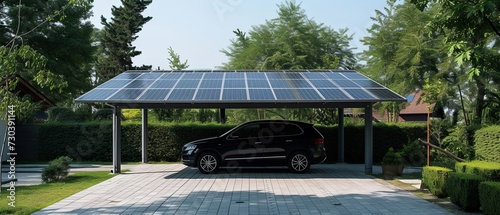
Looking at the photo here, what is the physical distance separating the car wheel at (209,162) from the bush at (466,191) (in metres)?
7.41

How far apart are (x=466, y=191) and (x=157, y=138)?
13.9 metres

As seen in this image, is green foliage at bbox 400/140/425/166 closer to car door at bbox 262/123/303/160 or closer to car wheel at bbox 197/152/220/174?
car door at bbox 262/123/303/160

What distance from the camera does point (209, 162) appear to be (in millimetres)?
14188

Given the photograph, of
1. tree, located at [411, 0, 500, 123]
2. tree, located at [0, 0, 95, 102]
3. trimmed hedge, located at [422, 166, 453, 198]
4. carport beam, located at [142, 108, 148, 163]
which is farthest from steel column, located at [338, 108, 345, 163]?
tree, located at [0, 0, 95, 102]

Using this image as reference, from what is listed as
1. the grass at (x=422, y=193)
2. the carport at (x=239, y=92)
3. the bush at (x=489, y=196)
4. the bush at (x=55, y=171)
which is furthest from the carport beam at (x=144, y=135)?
the bush at (x=489, y=196)

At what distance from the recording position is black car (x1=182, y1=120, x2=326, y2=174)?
1409 cm

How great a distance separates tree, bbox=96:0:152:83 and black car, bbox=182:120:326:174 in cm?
3158

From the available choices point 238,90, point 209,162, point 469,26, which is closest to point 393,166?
point 238,90

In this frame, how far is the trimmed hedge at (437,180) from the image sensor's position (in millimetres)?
9445

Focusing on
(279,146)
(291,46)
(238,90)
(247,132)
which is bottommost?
(279,146)

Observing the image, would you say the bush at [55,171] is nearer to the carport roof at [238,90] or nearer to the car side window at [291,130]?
the carport roof at [238,90]

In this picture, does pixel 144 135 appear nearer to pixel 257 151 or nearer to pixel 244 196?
pixel 257 151

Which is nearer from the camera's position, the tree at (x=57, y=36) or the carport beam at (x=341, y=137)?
the carport beam at (x=341, y=137)

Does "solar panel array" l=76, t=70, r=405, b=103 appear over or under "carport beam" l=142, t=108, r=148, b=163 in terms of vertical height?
over
